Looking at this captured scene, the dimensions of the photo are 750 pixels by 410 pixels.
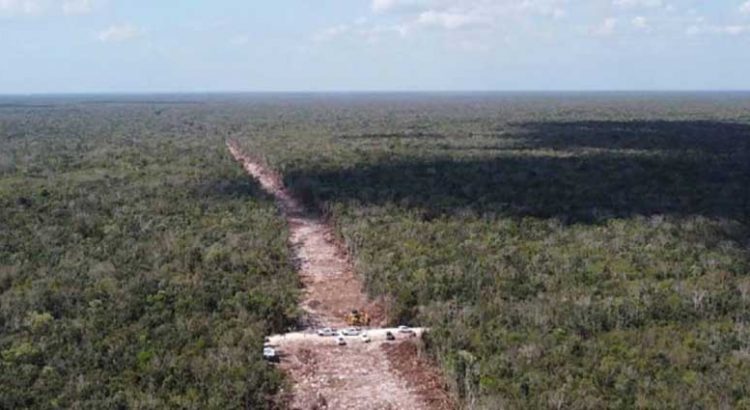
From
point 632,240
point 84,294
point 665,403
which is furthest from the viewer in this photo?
point 632,240

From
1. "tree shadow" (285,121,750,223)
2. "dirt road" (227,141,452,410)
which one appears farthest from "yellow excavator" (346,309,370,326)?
"tree shadow" (285,121,750,223)

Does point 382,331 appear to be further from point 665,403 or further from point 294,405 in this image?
point 665,403

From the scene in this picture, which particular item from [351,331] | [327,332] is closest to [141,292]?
[327,332]

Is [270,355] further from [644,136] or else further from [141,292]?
[644,136]

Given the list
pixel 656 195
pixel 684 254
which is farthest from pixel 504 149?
pixel 684 254

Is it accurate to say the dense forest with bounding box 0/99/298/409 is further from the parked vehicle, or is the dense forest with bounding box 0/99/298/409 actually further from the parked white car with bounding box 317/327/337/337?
the parked white car with bounding box 317/327/337/337

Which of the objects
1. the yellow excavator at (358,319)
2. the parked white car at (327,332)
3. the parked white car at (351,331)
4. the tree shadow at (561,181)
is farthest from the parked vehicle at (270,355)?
the tree shadow at (561,181)
